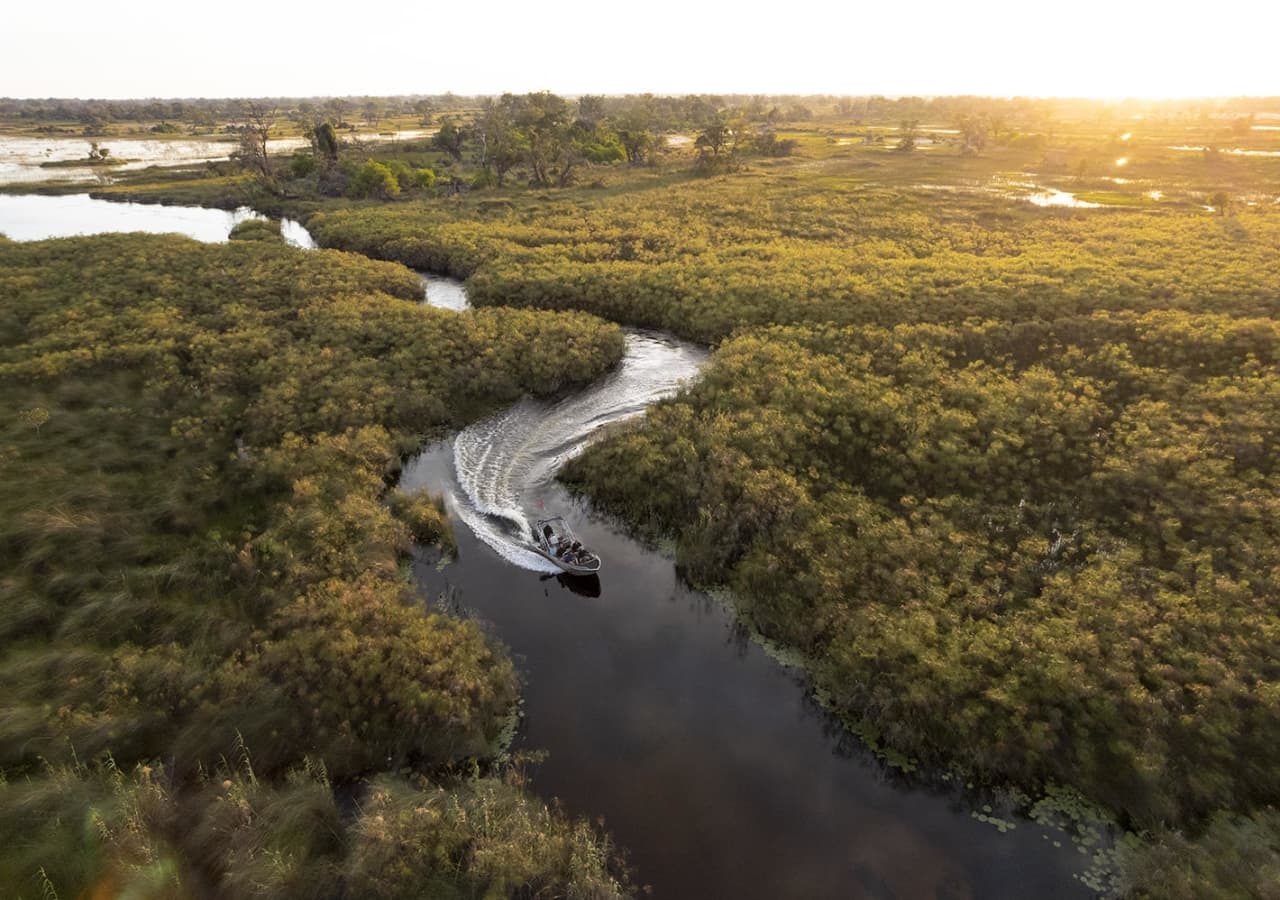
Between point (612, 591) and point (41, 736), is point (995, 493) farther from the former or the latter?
point (41, 736)

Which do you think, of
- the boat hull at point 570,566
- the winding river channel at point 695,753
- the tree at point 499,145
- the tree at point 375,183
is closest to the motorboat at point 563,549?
the boat hull at point 570,566

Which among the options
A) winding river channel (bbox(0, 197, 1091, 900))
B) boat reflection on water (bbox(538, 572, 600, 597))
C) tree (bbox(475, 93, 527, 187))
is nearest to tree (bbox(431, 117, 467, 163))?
tree (bbox(475, 93, 527, 187))

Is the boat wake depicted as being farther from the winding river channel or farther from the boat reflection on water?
the boat reflection on water

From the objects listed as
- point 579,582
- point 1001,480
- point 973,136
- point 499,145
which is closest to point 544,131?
point 499,145

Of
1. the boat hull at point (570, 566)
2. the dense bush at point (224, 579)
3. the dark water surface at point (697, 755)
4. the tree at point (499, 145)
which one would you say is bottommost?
the dark water surface at point (697, 755)

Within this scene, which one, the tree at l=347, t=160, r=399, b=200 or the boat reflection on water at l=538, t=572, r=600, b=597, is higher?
the tree at l=347, t=160, r=399, b=200

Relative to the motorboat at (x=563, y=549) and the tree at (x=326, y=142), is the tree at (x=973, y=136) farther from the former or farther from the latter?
the motorboat at (x=563, y=549)
